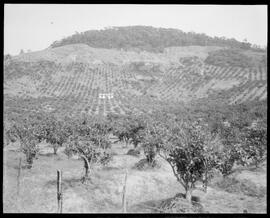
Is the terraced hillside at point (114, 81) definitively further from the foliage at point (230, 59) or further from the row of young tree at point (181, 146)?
the row of young tree at point (181, 146)

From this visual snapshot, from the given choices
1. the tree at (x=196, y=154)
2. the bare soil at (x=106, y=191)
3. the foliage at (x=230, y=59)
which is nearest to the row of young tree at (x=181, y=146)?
the tree at (x=196, y=154)

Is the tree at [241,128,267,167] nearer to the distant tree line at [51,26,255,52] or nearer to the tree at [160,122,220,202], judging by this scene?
the tree at [160,122,220,202]

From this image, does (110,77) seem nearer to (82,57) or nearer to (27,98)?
(82,57)

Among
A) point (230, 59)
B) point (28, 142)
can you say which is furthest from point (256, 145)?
point (230, 59)

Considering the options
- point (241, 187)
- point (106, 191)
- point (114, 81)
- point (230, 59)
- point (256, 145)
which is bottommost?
point (106, 191)

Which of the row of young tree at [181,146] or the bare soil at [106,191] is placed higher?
the row of young tree at [181,146]

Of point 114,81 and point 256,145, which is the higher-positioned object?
point 114,81

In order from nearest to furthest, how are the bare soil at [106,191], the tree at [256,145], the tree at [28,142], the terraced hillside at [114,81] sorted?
the bare soil at [106,191], the tree at [256,145], the tree at [28,142], the terraced hillside at [114,81]

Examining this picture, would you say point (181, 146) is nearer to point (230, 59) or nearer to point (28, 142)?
point (28, 142)
